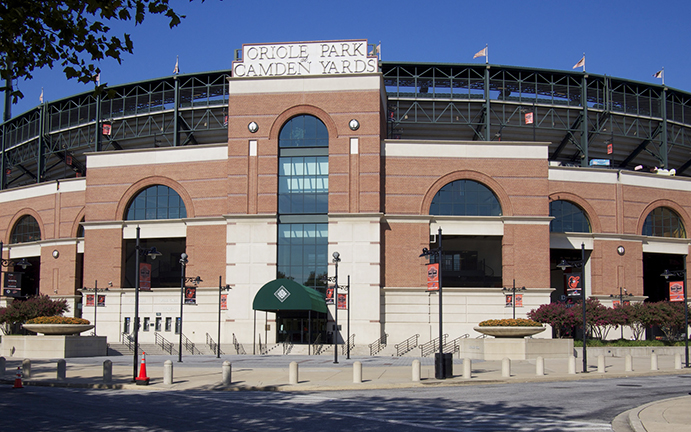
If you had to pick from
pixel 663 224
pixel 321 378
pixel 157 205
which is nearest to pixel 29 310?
pixel 157 205

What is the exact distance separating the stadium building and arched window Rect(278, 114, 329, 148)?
115mm

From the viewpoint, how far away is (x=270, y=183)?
5369 cm

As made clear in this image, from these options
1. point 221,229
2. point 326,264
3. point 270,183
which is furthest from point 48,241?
point 326,264

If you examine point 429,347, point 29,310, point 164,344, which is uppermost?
point 29,310

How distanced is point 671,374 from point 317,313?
26.7 metres

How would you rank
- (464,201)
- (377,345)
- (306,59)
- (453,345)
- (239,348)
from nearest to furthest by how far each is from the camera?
(239,348) < (377,345) < (453,345) < (306,59) < (464,201)

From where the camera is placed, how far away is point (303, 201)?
5394 cm

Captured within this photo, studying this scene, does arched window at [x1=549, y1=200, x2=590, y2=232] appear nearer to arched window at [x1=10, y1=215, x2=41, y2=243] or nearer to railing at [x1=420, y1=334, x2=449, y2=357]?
railing at [x1=420, y1=334, x2=449, y2=357]

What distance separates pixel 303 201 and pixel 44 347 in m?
21.6

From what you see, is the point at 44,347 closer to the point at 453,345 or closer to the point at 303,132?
the point at 303,132

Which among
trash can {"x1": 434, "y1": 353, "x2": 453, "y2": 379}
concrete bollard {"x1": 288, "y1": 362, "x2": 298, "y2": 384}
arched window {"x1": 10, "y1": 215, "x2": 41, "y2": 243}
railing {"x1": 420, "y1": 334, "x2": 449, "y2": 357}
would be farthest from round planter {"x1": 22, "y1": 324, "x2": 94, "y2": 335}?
trash can {"x1": 434, "y1": 353, "x2": 453, "y2": 379}

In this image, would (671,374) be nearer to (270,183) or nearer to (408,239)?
(408,239)

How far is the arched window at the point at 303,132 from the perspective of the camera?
5456 centimetres

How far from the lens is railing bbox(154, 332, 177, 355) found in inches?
2076
